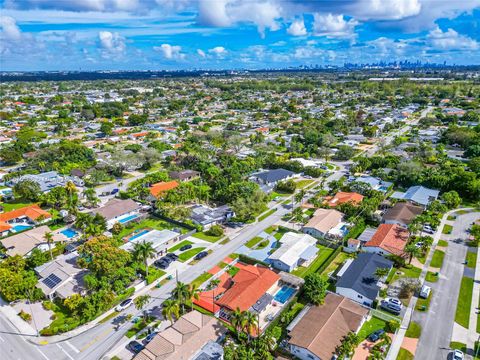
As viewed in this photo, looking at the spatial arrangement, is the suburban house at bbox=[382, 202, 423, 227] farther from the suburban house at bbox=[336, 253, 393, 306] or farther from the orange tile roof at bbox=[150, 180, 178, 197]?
the orange tile roof at bbox=[150, 180, 178, 197]

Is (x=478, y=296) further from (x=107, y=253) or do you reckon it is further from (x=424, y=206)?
(x=107, y=253)

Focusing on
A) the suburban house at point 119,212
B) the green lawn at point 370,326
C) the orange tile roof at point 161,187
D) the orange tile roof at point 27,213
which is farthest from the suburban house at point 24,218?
the green lawn at point 370,326

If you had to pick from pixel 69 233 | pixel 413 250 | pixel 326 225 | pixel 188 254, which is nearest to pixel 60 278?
pixel 69 233

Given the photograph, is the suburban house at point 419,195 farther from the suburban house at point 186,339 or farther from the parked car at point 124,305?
the parked car at point 124,305

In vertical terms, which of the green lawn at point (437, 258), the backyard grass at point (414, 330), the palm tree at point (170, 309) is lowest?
the backyard grass at point (414, 330)

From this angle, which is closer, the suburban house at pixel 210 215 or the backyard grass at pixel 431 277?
the backyard grass at pixel 431 277

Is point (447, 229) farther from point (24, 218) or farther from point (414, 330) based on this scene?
point (24, 218)

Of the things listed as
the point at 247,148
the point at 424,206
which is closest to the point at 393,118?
the point at 247,148
